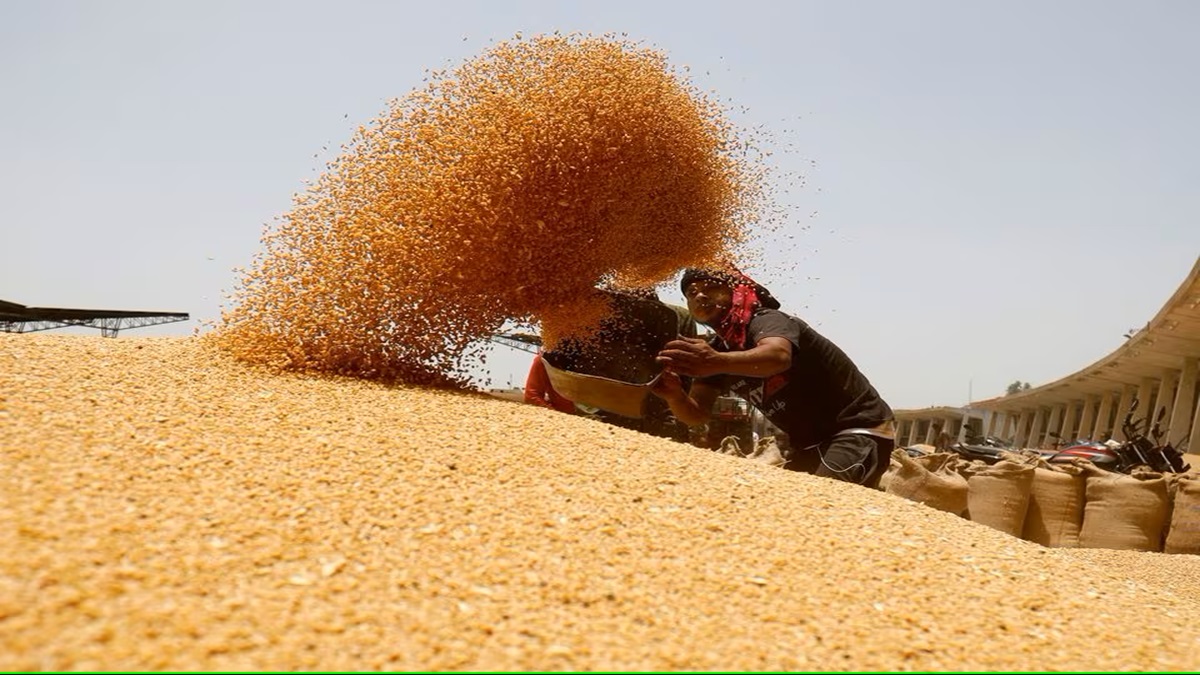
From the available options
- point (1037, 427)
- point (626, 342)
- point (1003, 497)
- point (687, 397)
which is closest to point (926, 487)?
point (1003, 497)

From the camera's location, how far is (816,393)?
3.37 meters

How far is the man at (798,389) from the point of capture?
10.6ft

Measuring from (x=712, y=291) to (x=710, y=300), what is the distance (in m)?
0.04

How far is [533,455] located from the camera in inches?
87.4

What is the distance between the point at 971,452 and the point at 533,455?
11.1 m

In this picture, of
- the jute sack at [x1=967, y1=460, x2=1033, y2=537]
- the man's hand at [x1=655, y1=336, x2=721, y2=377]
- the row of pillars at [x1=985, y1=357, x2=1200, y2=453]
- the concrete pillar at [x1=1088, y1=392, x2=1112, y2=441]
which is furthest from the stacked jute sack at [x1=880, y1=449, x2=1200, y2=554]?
the concrete pillar at [x1=1088, y1=392, x2=1112, y2=441]

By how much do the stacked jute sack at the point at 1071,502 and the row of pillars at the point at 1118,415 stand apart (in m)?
7.23

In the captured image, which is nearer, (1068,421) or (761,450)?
(761,450)

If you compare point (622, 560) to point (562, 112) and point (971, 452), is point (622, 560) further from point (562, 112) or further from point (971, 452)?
point (971, 452)

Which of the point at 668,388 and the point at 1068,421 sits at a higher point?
the point at 1068,421

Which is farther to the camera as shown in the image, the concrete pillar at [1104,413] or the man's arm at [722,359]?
the concrete pillar at [1104,413]

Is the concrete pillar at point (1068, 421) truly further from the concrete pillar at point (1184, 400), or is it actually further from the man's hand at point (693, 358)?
the man's hand at point (693, 358)

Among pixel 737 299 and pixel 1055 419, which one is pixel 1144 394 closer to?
pixel 1055 419

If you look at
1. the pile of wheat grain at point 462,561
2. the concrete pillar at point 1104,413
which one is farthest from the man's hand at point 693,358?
the concrete pillar at point 1104,413
